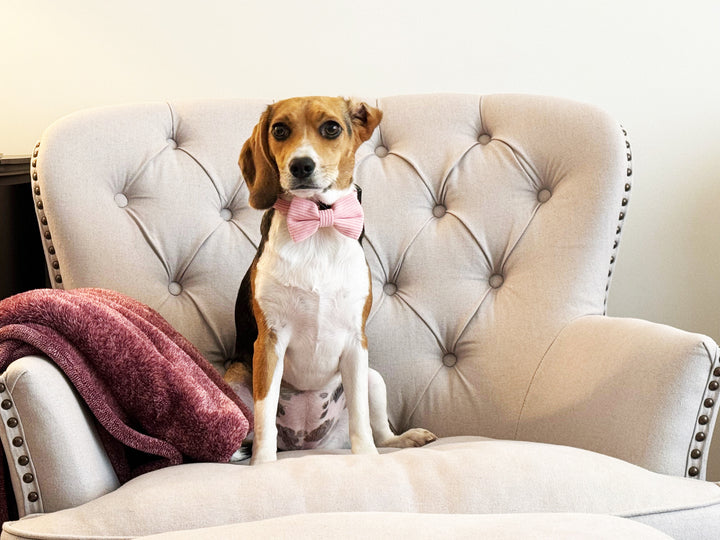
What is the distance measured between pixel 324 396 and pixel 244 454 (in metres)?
0.21

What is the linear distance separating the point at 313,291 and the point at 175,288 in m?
0.46

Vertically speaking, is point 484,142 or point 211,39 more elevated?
point 211,39

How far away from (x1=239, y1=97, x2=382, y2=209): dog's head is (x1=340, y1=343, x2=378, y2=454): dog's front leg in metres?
0.32

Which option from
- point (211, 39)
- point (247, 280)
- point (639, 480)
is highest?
point (211, 39)

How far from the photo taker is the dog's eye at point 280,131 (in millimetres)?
1409

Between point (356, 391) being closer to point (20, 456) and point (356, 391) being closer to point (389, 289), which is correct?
point (389, 289)

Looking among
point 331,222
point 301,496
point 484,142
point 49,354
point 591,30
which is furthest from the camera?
point 591,30

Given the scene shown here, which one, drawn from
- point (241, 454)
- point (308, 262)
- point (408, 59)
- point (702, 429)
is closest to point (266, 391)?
point (241, 454)

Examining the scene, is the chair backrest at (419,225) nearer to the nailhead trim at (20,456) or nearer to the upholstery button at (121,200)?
the upholstery button at (121,200)

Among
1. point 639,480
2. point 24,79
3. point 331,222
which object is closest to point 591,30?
point 331,222

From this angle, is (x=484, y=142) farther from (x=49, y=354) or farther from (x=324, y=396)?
(x=49, y=354)

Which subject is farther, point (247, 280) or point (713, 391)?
point (247, 280)

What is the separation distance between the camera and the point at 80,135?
5.61 ft

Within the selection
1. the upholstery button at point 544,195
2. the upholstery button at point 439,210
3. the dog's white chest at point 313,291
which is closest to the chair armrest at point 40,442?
the dog's white chest at point 313,291
